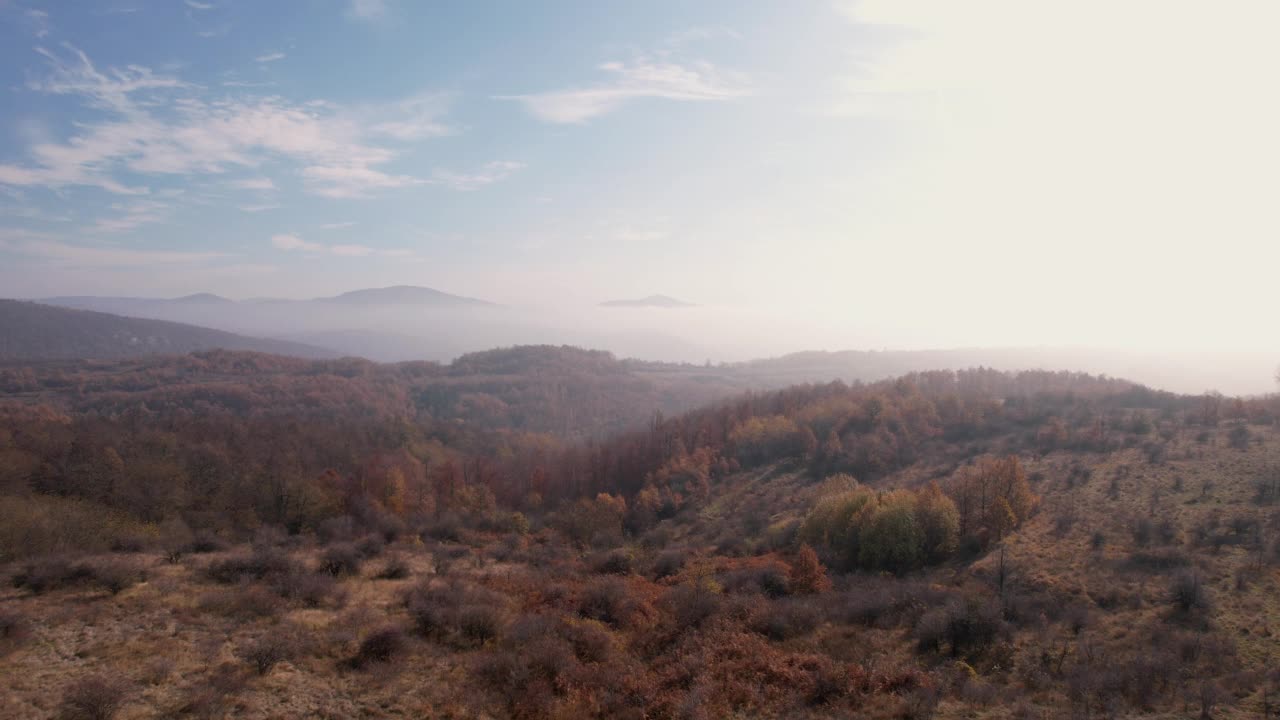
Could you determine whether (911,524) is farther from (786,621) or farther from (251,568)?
(251,568)

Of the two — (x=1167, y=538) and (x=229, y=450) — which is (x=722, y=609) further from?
(x=229, y=450)

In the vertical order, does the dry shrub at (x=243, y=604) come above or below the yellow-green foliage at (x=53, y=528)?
above

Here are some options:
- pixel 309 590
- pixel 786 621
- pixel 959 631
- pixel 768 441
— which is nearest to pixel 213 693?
pixel 309 590

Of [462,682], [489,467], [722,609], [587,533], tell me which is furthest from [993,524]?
[489,467]

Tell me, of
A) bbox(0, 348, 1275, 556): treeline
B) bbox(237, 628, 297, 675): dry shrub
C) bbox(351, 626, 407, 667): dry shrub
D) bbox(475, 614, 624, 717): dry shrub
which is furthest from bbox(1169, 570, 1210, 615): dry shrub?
bbox(237, 628, 297, 675): dry shrub

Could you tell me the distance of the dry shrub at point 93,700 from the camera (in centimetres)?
1126

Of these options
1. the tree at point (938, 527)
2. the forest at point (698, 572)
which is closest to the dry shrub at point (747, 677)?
the forest at point (698, 572)

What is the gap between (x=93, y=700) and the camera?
1136cm

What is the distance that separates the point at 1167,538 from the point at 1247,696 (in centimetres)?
1621

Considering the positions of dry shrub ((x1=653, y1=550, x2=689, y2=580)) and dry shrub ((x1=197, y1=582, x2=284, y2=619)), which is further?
dry shrub ((x1=653, y1=550, x2=689, y2=580))

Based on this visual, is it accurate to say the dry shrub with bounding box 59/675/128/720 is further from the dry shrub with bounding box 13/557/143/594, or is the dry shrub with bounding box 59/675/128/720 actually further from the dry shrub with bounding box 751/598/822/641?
the dry shrub with bounding box 751/598/822/641

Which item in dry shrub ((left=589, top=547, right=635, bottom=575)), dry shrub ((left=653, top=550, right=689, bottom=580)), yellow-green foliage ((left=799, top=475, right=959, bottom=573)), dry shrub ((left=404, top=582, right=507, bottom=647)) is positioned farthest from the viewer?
yellow-green foliage ((left=799, top=475, right=959, bottom=573))

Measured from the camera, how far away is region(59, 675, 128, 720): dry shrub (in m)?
11.3

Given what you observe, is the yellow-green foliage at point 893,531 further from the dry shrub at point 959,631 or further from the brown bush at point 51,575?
the brown bush at point 51,575
